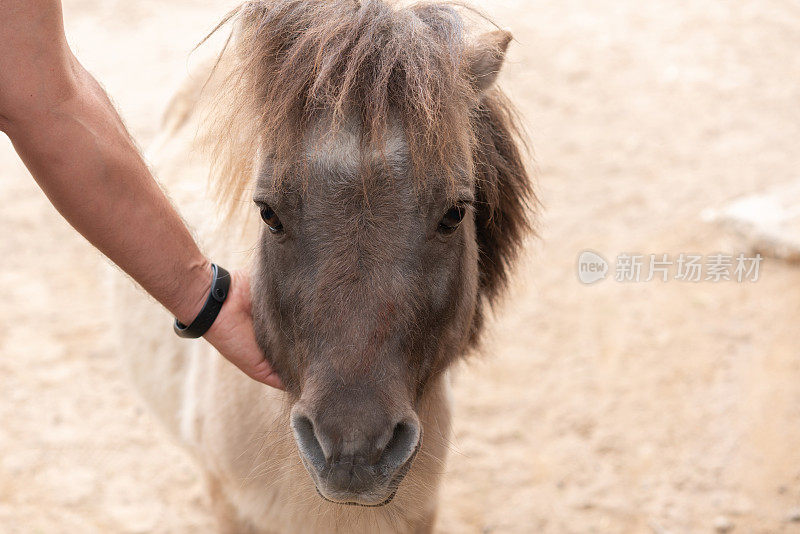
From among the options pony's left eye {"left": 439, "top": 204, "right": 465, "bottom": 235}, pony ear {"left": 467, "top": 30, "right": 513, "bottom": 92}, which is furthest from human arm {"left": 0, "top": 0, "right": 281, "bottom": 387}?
pony ear {"left": 467, "top": 30, "right": 513, "bottom": 92}

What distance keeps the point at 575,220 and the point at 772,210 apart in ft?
4.63

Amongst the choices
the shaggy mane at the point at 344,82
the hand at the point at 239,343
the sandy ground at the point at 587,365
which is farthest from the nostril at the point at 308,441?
the sandy ground at the point at 587,365

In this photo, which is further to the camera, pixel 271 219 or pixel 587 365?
pixel 587 365

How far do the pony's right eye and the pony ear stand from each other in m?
0.72

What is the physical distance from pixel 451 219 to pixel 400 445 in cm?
65

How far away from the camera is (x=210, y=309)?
95.6 inches

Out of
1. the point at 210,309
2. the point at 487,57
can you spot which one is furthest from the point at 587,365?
the point at 210,309

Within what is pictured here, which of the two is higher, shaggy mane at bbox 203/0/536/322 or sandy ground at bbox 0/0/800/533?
shaggy mane at bbox 203/0/536/322

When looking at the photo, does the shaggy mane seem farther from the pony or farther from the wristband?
the wristband

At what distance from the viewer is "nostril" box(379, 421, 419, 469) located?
199 centimetres

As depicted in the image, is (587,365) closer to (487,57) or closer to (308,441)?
(487,57)

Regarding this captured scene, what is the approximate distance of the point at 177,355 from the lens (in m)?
3.51

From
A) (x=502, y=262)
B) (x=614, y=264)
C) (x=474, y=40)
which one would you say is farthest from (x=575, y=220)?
(x=474, y=40)

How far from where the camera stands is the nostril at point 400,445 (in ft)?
6.51
